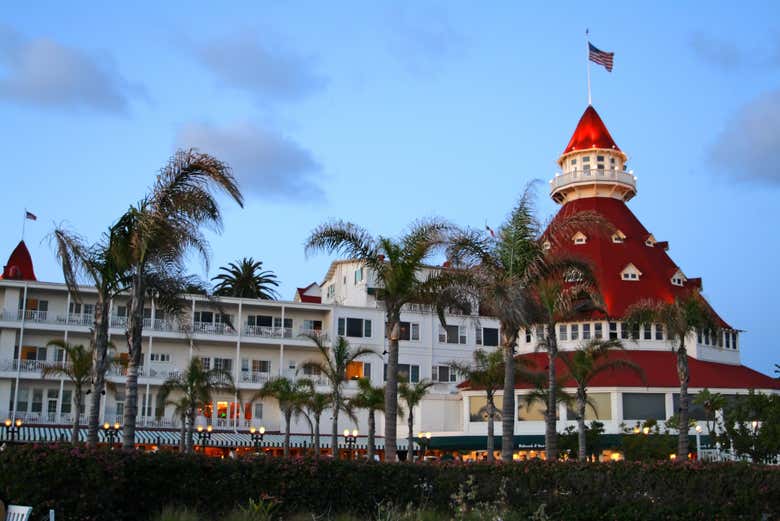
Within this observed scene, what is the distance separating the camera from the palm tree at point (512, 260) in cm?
2581

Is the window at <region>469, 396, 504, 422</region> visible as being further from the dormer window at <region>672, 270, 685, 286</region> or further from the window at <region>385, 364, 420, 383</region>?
the dormer window at <region>672, 270, 685, 286</region>

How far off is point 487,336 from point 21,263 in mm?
37951

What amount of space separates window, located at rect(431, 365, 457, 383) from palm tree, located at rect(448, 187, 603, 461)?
41776 mm

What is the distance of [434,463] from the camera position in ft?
68.1

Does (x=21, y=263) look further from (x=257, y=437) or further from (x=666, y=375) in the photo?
(x=666, y=375)

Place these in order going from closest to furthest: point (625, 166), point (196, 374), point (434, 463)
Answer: point (434, 463) → point (196, 374) → point (625, 166)

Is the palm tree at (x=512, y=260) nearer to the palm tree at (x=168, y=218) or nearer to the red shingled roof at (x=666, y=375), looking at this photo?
the palm tree at (x=168, y=218)

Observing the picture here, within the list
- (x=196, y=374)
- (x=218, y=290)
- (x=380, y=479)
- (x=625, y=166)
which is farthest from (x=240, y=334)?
(x=380, y=479)

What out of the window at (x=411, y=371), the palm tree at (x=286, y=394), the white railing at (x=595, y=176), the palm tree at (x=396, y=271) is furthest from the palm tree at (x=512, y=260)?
the white railing at (x=595, y=176)

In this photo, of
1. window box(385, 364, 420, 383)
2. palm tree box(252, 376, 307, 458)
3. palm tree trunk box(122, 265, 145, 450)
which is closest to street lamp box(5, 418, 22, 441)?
palm tree box(252, 376, 307, 458)

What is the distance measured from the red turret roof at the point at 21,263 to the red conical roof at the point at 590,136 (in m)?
44.3

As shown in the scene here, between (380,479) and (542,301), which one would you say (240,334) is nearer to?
(542,301)

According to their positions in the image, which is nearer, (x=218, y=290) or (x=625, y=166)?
(x=625, y=166)

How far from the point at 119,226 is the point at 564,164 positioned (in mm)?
55439
